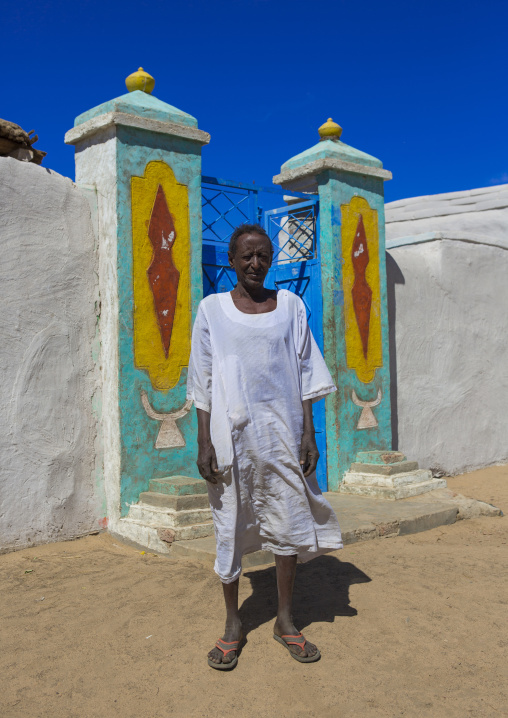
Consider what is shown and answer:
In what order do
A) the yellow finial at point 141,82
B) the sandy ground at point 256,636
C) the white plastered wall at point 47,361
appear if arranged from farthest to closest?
the yellow finial at point 141,82, the white plastered wall at point 47,361, the sandy ground at point 256,636

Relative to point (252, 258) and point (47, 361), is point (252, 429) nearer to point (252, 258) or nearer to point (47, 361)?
point (252, 258)

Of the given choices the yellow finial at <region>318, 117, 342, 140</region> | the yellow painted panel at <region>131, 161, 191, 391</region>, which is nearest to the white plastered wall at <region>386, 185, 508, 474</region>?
the yellow finial at <region>318, 117, 342, 140</region>

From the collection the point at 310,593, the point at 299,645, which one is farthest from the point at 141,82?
the point at 299,645

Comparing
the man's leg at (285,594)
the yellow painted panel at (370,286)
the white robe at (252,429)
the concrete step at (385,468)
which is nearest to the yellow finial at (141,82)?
the yellow painted panel at (370,286)

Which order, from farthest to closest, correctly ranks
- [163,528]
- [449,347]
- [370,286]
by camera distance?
[449,347] < [370,286] < [163,528]

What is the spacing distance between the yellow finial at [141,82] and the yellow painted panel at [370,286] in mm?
1969

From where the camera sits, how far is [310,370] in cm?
284

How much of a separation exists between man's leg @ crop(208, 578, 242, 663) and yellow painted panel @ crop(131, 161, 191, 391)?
2.09 meters

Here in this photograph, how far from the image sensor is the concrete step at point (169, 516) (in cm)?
409

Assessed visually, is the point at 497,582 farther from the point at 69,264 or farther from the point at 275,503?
the point at 69,264

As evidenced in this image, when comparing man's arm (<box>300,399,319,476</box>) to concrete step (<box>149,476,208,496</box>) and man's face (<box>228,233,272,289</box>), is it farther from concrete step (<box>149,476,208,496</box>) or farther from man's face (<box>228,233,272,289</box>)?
concrete step (<box>149,476,208,496</box>)

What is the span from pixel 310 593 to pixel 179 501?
111 centimetres

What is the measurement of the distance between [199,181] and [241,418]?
274cm

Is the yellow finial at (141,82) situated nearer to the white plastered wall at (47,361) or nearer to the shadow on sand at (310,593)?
the white plastered wall at (47,361)
